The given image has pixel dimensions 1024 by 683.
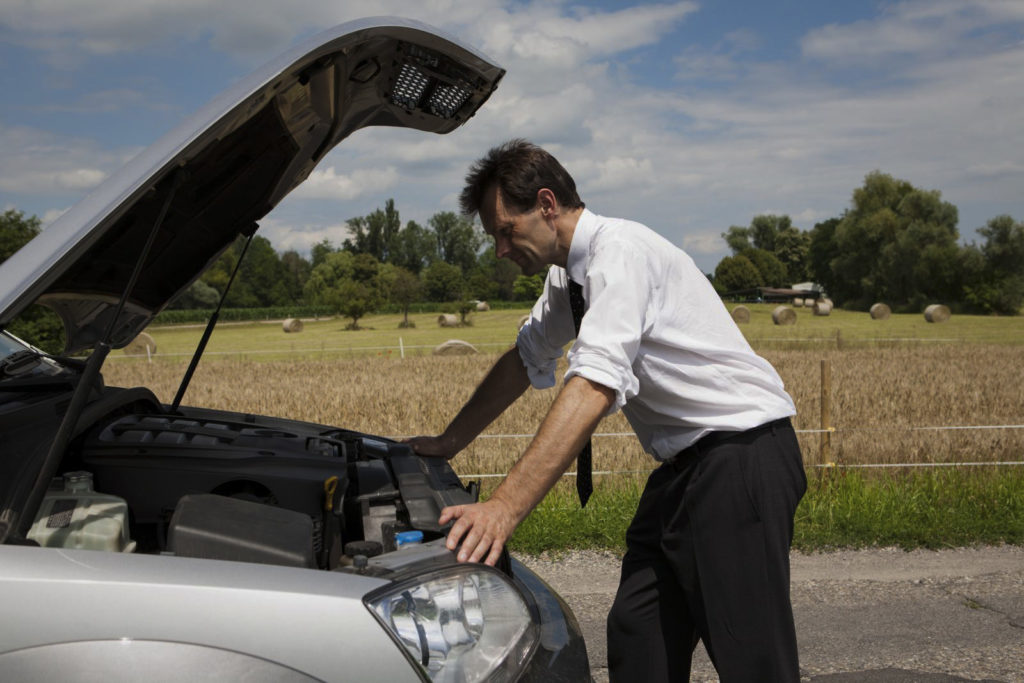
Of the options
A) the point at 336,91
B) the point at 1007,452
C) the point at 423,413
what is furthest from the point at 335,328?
the point at 336,91

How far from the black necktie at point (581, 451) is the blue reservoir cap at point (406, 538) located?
0.85 meters

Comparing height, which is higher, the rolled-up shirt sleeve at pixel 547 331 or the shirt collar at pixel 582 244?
the shirt collar at pixel 582 244

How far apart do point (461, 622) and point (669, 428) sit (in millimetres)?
1065

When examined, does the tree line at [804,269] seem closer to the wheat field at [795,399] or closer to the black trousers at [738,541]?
the wheat field at [795,399]

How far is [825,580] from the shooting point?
4.89 meters

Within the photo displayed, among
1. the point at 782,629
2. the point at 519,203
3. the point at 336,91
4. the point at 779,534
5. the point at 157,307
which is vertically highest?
the point at 336,91

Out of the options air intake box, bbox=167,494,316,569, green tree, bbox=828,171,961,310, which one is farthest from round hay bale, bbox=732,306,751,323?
air intake box, bbox=167,494,316,569

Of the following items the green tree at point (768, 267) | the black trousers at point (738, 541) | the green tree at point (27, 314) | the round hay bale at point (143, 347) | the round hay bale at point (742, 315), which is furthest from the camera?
the green tree at point (768, 267)

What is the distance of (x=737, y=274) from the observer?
81250mm

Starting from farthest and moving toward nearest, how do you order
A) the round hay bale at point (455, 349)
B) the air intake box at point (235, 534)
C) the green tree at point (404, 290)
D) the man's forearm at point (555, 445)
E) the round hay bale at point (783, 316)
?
the green tree at point (404, 290), the round hay bale at point (783, 316), the round hay bale at point (455, 349), the man's forearm at point (555, 445), the air intake box at point (235, 534)

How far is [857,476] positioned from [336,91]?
5.51 meters

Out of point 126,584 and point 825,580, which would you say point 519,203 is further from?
point 825,580

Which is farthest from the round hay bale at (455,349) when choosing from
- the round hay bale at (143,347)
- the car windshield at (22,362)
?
the car windshield at (22,362)

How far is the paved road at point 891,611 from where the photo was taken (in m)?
3.61
